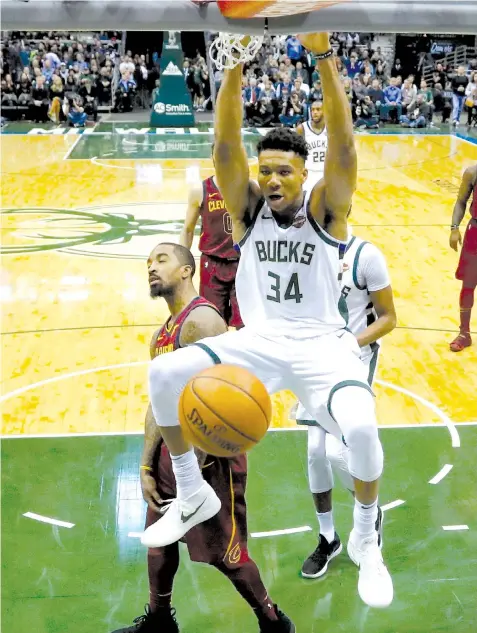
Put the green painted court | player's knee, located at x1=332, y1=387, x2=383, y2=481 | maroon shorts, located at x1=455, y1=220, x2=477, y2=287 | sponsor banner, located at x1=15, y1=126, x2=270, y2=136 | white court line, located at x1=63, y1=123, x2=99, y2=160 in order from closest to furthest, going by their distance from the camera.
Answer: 1. player's knee, located at x1=332, y1=387, x2=383, y2=481
2. the green painted court
3. maroon shorts, located at x1=455, y1=220, x2=477, y2=287
4. white court line, located at x1=63, y1=123, x2=99, y2=160
5. sponsor banner, located at x1=15, y1=126, x2=270, y2=136

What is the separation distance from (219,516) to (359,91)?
75.9ft

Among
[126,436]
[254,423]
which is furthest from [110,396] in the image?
[254,423]

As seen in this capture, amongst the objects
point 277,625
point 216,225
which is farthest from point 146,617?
point 216,225

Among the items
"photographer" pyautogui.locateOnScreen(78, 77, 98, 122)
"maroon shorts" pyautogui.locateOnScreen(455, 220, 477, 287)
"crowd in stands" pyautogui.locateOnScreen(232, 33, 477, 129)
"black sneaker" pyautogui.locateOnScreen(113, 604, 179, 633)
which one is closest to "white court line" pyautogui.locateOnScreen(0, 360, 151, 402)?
"maroon shorts" pyautogui.locateOnScreen(455, 220, 477, 287)

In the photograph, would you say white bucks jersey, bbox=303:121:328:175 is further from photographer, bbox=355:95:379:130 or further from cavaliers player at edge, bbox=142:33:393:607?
photographer, bbox=355:95:379:130

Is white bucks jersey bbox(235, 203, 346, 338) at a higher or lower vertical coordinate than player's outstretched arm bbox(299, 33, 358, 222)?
lower

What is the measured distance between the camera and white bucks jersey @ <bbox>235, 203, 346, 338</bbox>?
3.89 meters

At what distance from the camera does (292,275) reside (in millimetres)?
3900

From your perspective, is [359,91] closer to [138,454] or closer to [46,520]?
[138,454]

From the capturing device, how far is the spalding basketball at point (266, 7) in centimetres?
278

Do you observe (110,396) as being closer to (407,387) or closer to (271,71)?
(407,387)

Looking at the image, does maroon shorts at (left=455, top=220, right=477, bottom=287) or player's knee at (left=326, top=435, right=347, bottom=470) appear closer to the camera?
player's knee at (left=326, top=435, right=347, bottom=470)

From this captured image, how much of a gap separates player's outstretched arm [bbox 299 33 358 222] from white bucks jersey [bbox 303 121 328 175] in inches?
278

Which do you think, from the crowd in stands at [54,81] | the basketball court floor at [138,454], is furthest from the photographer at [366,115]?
the basketball court floor at [138,454]
